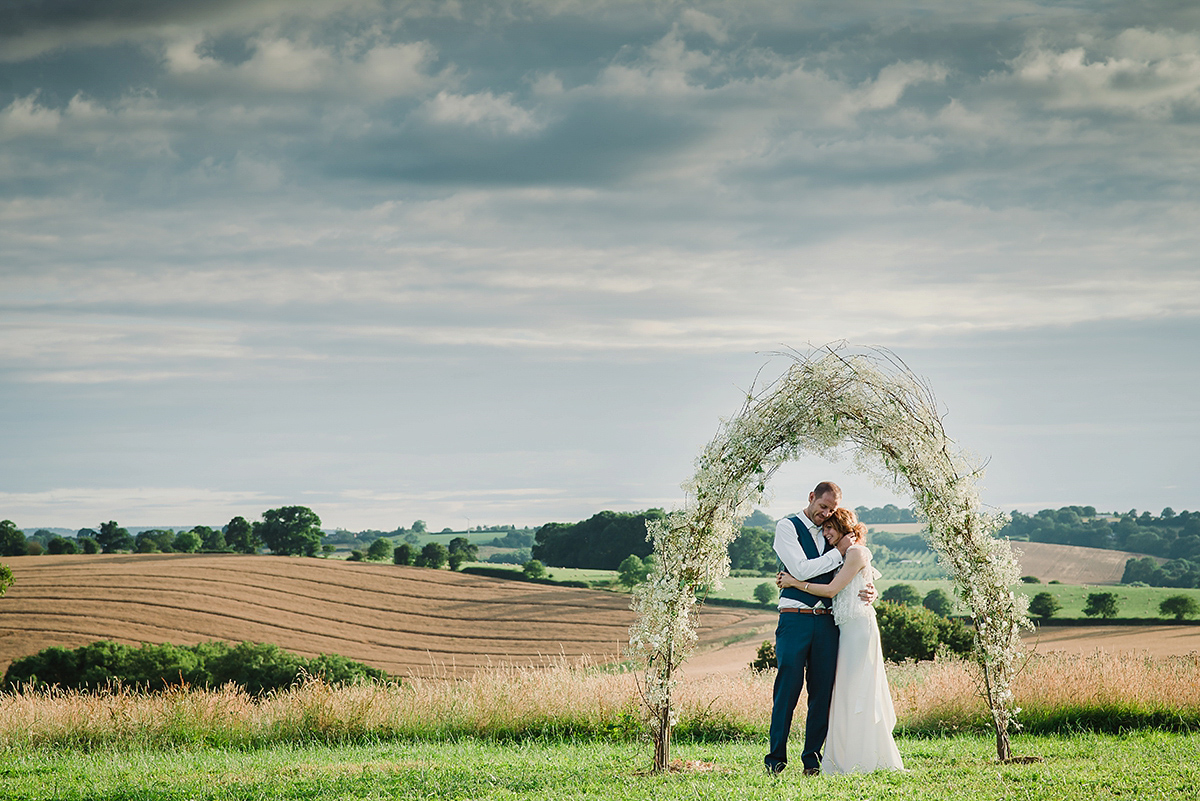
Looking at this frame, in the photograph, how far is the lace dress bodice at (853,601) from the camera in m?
7.25

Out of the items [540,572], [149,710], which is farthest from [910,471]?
[540,572]

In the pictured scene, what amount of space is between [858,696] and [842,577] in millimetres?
1015

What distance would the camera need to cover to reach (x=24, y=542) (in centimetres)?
5325

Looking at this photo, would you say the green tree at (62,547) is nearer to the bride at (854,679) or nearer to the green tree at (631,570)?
the green tree at (631,570)

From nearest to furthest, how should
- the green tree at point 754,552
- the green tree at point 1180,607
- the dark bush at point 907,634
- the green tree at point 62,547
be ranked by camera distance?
the dark bush at point 907,634 < the green tree at point 1180,607 < the green tree at point 754,552 < the green tree at point 62,547

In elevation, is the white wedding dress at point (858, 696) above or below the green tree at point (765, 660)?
above

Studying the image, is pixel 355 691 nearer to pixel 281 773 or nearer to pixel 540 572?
pixel 281 773

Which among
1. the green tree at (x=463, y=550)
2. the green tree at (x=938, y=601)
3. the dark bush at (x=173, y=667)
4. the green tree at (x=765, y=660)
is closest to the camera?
the green tree at (x=765, y=660)

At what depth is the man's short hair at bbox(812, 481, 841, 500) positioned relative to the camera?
24.3ft

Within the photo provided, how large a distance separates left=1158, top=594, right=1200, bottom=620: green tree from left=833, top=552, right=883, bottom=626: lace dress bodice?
31.9 meters

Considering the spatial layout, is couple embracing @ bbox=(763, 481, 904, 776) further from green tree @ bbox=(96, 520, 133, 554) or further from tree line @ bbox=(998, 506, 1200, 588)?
green tree @ bbox=(96, 520, 133, 554)

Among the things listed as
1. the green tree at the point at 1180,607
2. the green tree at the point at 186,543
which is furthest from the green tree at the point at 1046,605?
the green tree at the point at 186,543

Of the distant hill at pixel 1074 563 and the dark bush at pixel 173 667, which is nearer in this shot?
the dark bush at pixel 173 667

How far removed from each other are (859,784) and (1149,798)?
196 centimetres
